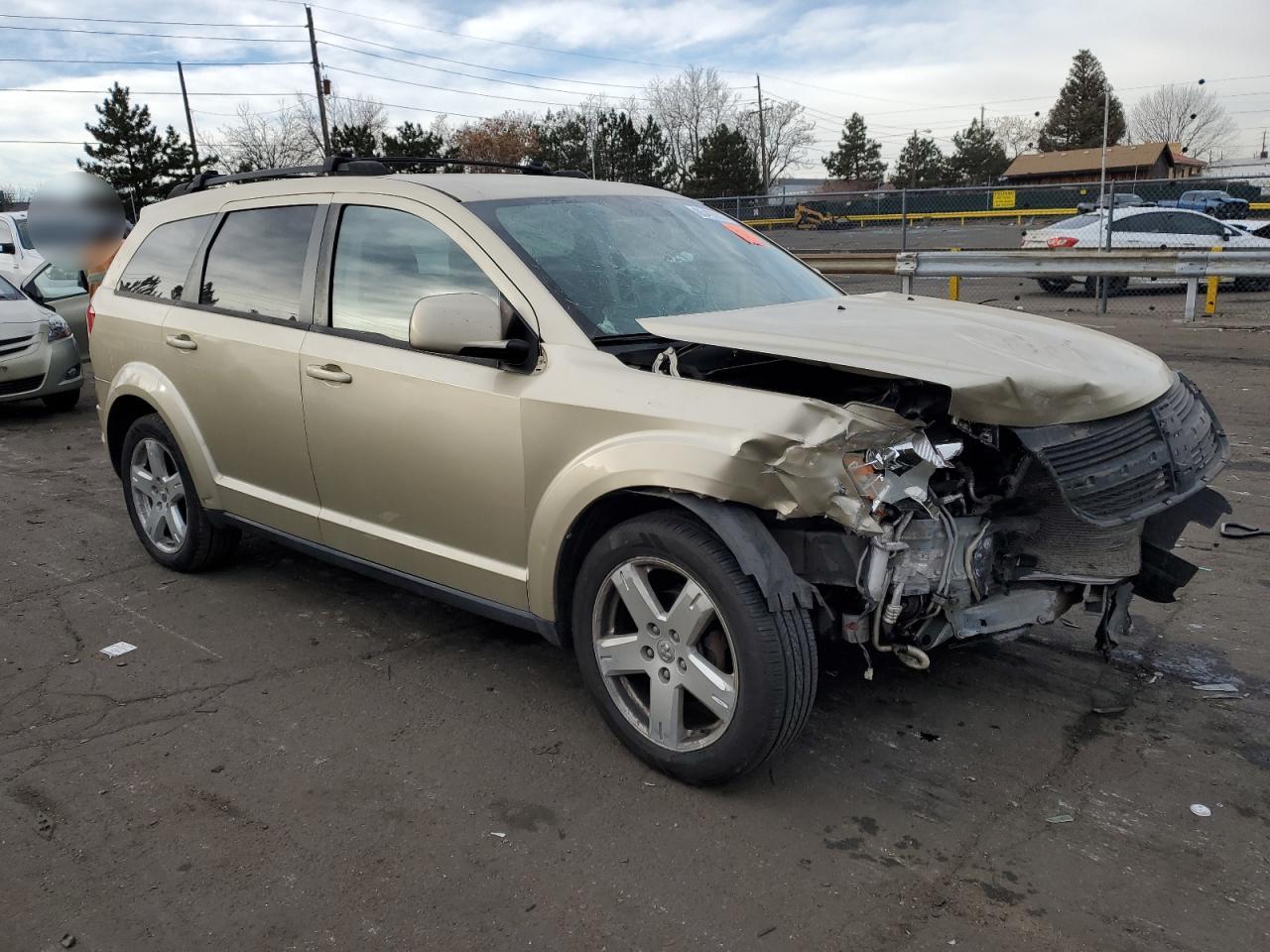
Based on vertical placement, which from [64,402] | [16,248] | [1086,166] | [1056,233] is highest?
[1086,166]

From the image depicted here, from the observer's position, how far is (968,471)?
10.4 feet

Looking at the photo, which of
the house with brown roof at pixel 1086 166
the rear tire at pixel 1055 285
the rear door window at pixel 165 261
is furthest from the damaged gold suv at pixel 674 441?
the house with brown roof at pixel 1086 166

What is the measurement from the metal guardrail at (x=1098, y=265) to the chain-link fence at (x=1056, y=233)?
0.75 ft

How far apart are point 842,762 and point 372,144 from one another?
136ft

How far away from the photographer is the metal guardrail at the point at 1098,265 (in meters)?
11.8

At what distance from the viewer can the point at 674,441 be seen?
3004 mm

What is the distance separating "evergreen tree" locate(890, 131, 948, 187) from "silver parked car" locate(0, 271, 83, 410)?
70.9 m

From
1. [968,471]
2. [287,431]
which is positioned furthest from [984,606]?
[287,431]

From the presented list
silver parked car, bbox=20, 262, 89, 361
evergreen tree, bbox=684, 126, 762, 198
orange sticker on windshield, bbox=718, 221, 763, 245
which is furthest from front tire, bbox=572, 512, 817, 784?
evergreen tree, bbox=684, 126, 762, 198

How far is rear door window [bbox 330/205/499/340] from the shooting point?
374 cm

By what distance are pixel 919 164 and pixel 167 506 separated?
7954cm

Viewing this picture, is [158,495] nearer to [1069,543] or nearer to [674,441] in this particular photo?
[674,441]

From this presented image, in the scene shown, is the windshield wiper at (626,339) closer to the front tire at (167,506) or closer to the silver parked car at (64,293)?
the front tire at (167,506)

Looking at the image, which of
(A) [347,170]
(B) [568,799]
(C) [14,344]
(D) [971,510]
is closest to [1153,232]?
(C) [14,344]
